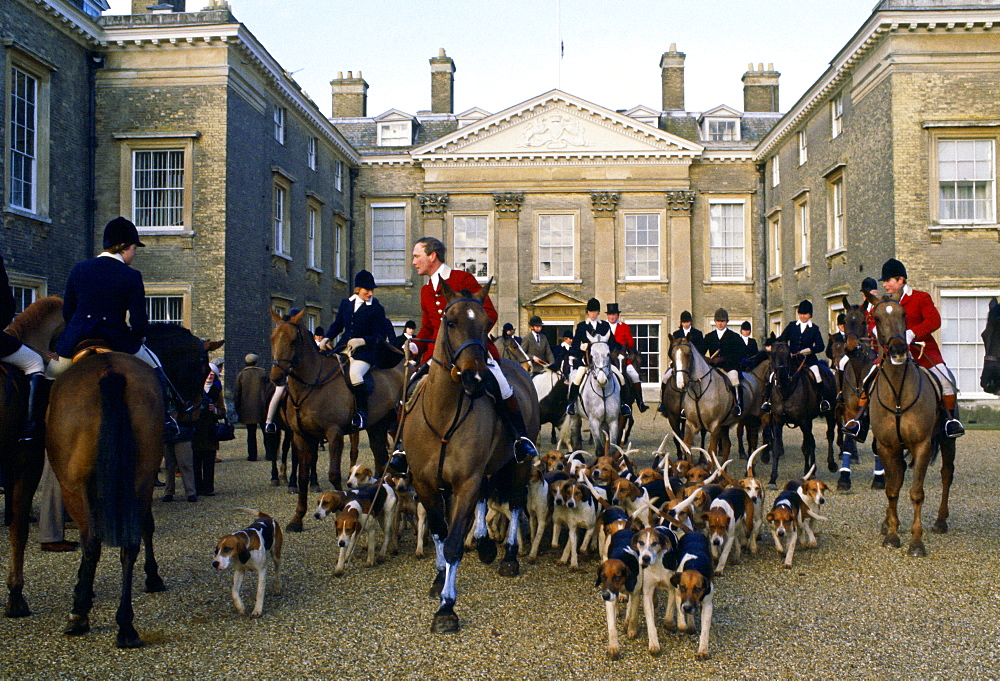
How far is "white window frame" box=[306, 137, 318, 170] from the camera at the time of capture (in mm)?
27375

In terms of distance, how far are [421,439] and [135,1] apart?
2227 centimetres

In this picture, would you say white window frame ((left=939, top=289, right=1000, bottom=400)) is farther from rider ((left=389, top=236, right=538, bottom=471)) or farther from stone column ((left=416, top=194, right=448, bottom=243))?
stone column ((left=416, top=194, right=448, bottom=243))

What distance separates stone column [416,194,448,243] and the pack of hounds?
23.2m

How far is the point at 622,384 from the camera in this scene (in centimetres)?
1350

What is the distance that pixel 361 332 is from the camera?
9.70 metres

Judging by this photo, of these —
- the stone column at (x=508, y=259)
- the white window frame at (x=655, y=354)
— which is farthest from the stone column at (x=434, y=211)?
the white window frame at (x=655, y=354)

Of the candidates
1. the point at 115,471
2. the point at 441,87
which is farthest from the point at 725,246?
the point at 115,471

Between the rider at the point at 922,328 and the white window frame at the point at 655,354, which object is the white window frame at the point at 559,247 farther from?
the rider at the point at 922,328

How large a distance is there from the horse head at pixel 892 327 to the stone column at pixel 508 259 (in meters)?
23.6

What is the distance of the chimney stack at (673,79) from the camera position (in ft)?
111

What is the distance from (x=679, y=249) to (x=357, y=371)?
23510 mm

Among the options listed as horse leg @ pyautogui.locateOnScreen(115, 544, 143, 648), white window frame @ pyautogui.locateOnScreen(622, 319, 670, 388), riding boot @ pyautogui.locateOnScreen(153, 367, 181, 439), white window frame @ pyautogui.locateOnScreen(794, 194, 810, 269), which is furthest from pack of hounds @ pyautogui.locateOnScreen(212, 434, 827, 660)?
white window frame @ pyautogui.locateOnScreen(622, 319, 670, 388)

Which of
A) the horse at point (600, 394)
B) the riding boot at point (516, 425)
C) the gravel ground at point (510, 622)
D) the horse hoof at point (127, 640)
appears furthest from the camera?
the horse at point (600, 394)

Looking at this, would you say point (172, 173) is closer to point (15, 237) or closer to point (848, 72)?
point (15, 237)
